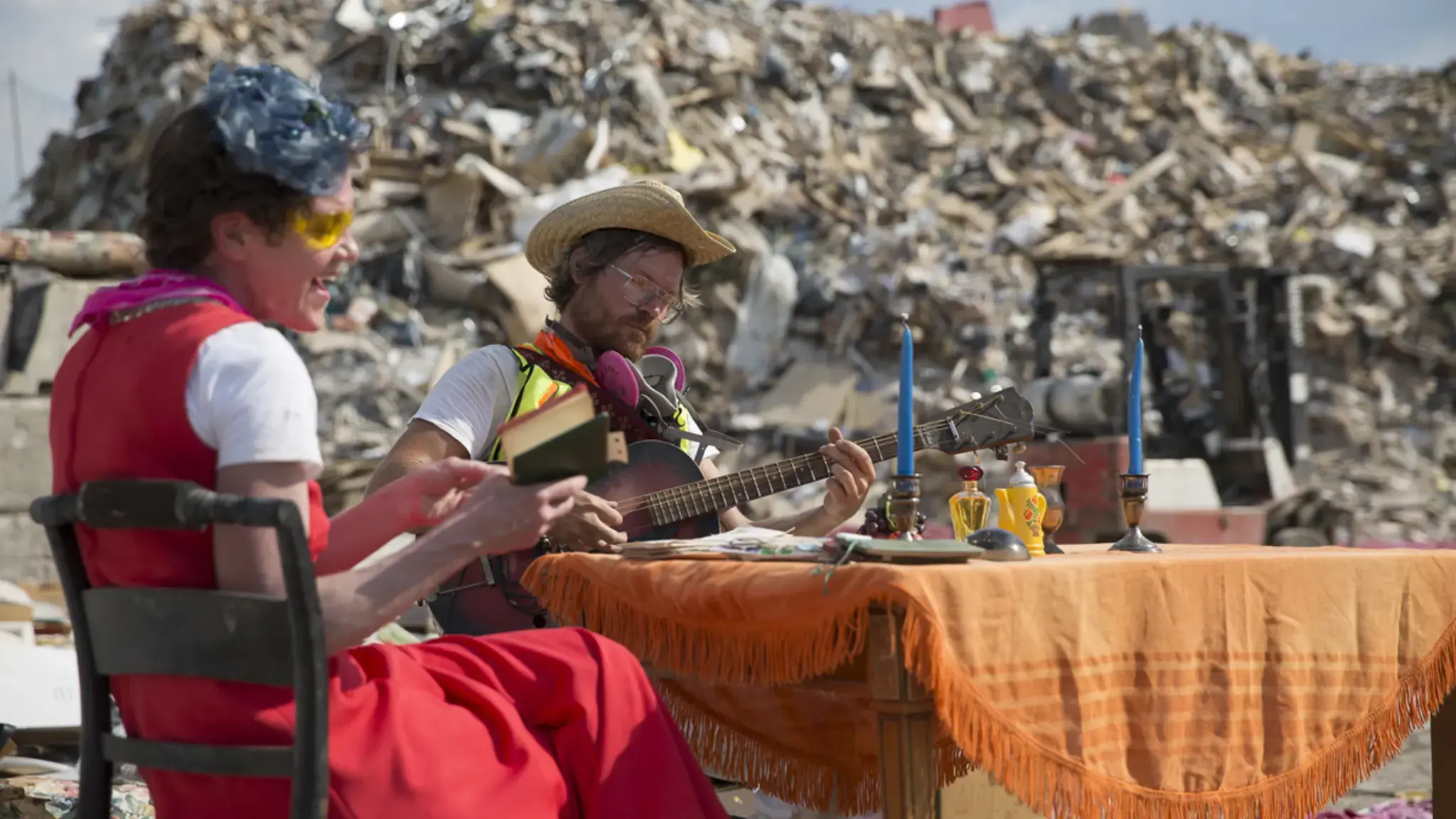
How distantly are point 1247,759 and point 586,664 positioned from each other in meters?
1.21

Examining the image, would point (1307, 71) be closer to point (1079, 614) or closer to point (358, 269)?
point (358, 269)

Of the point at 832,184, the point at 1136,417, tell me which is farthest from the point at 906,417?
the point at 832,184

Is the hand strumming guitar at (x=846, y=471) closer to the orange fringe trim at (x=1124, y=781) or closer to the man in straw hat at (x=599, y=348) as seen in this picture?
the man in straw hat at (x=599, y=348)

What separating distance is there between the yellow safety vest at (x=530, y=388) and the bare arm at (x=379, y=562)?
67.8 inches

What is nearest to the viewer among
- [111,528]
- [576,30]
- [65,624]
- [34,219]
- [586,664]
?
[111,528]

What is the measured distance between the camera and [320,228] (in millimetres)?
1973

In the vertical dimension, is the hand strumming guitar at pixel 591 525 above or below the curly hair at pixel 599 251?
below

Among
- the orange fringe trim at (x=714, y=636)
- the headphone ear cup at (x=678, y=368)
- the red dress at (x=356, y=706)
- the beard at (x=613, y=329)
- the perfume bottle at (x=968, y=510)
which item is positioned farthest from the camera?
the headphone ear cup at (x=678, y=368)

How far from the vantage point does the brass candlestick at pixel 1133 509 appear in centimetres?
307

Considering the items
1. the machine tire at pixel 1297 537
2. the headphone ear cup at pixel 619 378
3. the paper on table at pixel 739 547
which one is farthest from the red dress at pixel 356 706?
the machine tire at pixel 1297 537

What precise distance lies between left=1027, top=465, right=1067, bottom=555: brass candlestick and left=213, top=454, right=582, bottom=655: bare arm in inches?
55.1

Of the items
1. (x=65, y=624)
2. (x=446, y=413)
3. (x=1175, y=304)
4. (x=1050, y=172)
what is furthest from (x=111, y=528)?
(x=1050, y=172)

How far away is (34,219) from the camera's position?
17438 mm

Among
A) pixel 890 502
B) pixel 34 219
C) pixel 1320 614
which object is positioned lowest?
pixel 1320 614
